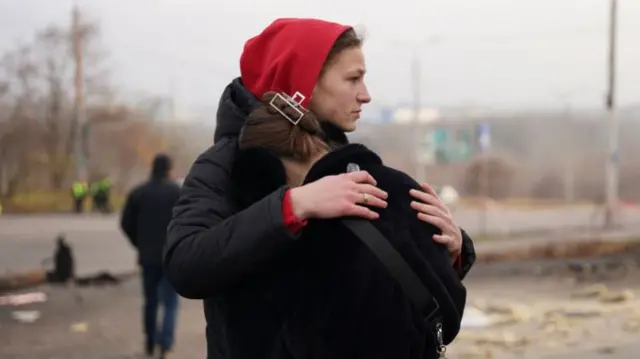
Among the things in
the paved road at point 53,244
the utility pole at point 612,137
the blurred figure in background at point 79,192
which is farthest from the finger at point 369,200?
the utility pole at point 612,137

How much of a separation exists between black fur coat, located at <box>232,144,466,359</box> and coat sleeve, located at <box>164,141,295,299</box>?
52 mm

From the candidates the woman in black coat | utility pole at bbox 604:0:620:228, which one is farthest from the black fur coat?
utility pole at bbox 604:0:620:228

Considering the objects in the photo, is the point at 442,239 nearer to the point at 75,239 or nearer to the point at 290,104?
the point at 290,104

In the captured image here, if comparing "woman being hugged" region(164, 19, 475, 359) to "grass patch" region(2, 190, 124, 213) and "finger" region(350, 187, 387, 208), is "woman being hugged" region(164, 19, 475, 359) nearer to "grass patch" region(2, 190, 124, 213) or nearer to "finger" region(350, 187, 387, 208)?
"finger" region(350, 187, 387, 208)

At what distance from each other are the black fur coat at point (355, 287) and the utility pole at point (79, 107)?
17.6m

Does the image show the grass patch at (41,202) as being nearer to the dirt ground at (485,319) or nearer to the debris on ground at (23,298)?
the dirt ground at (485,319)

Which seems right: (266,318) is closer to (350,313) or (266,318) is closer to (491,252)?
(350,313)

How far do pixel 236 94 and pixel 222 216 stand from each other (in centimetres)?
27

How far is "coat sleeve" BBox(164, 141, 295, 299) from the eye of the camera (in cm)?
152

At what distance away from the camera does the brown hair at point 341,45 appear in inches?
66.8

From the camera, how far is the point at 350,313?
1.50m

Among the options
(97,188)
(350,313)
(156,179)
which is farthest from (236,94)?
(97,188)

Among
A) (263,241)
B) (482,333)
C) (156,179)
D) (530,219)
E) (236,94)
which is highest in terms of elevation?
(236,94)

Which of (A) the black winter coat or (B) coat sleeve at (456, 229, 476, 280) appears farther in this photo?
(B) coat sleeve at (456, 229, 476, 280)
